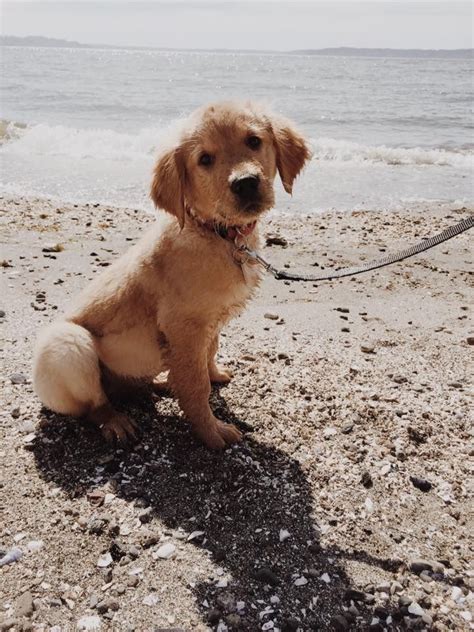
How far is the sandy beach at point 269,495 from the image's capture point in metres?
2.60

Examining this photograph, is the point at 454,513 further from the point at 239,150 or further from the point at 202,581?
the point at 239,150

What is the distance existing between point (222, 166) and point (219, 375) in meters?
1.74

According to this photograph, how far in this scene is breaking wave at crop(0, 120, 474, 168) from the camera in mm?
14742

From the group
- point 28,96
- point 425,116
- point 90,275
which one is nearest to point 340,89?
point 425,116

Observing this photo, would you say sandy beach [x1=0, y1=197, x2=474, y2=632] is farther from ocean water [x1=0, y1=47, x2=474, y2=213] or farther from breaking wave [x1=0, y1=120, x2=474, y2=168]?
breaking wave [x1=0, y1=120, x2=474, y2=168]

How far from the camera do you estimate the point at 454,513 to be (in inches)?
125

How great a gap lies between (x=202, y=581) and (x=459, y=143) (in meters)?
16.9

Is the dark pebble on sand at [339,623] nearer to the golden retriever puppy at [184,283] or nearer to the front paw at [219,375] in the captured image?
the golden retriever puppy at [184,283]

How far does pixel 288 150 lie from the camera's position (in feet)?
11.5

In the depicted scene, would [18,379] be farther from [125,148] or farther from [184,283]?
[125,148]

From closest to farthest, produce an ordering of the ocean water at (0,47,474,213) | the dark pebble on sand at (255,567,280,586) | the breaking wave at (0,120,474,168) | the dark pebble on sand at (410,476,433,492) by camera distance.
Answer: the dark pebble on sand at (255,567,280,586) < the dark pebble on sand at (410,476,433,492) < the ocean water at (0,47,474,213) < the breaking wave at (0,120,474,168)

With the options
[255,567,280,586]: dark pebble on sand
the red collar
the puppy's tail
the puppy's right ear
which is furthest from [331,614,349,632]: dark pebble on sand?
the puppy's right ear

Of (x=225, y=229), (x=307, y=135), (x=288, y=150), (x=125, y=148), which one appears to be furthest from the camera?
(x=125, y=148)

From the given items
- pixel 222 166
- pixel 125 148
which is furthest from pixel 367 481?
pixel 125 148
